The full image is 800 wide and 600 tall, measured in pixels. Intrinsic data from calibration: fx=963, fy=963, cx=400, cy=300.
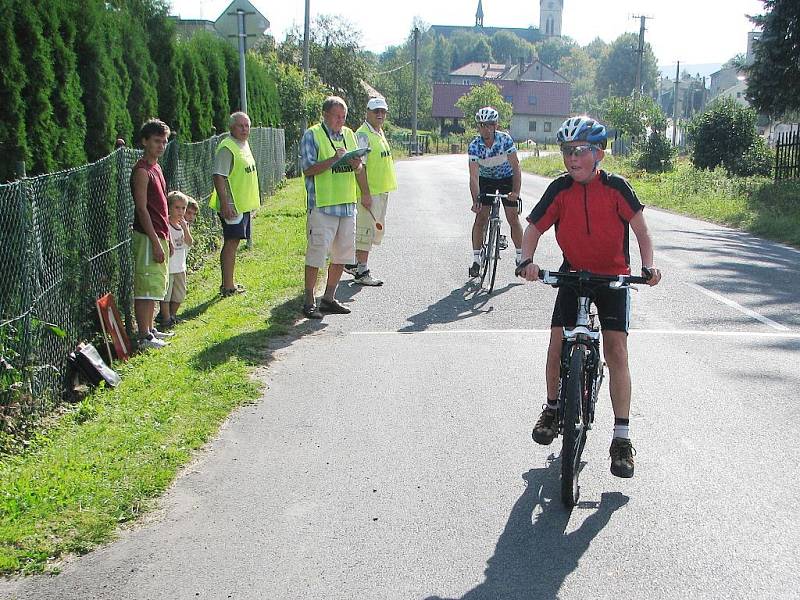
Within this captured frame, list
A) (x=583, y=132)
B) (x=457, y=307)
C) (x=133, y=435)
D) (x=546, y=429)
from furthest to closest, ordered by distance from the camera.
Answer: (x=457, y=307) → (x=133, y=435) → (x=546, y=429) → (x=583, y=132)

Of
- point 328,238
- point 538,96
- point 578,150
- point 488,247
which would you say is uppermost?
point 538,96

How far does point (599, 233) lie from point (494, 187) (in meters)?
5.98

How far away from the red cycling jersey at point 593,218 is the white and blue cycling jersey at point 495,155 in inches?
224

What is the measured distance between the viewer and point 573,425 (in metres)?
4.71

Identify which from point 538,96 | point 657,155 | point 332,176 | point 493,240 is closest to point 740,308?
point 493,240

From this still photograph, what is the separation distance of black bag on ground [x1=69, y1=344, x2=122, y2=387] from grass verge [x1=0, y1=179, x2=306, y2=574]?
0.46 feet

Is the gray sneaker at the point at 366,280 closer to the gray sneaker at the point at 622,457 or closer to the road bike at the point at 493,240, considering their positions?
the road bike at the point at 493,240

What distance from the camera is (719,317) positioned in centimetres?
962

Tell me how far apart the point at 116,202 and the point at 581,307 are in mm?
4958

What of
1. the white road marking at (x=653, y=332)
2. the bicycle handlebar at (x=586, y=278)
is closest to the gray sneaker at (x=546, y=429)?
the bicycle handlebar at (x=586, y=278)

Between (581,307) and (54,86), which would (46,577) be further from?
(54,86)

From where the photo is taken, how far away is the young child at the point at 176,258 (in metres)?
9.12

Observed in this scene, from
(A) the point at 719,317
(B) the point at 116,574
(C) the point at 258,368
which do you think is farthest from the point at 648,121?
(B) the point at 116,574

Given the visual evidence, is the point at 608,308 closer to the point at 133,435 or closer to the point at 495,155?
the point at 133,435
